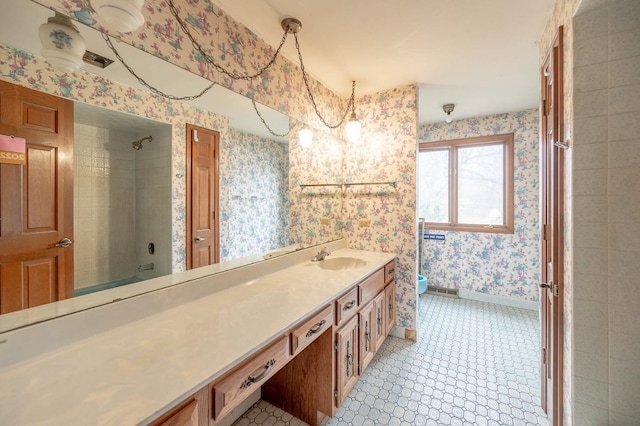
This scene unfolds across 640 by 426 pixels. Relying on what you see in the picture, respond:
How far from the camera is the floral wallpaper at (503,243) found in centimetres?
313

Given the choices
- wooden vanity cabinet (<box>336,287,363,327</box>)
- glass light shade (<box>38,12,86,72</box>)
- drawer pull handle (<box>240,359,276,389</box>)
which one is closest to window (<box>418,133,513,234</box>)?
wooden vanity cabinet (<box>336,287,363,327</box>)

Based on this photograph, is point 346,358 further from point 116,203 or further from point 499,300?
point 499,300

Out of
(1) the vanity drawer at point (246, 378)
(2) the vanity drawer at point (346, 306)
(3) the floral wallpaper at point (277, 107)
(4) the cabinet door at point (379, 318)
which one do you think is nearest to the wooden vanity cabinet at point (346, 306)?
(2) the vanity drawer at point (346, 306)

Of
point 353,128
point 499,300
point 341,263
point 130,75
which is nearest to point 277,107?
point 353,128

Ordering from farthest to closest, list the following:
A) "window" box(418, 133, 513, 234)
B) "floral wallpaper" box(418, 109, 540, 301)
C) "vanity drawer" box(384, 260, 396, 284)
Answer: "window" box(418, 133, 513, 234), "floral wallpaper" box(418, 109, 540, 301), "vanity drawer" box(384, 260, 396, 284)

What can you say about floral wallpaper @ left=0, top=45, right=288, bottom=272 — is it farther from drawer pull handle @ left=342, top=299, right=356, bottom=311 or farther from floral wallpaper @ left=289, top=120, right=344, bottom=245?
drawer pull handle @ left=342, top=299, right=356, bottom=311

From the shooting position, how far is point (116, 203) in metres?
1.02

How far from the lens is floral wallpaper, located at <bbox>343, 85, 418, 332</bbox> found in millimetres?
2449

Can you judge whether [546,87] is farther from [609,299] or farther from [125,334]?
[125,334]

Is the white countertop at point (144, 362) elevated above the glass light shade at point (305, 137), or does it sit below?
below

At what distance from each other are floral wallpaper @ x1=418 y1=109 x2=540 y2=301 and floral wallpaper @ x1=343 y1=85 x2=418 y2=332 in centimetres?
142

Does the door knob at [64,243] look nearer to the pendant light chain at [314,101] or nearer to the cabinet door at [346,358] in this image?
the cabinet door at [346,358]

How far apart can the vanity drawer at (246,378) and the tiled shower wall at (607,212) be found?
1.23 meters

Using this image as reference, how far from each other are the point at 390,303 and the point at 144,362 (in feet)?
6.53
